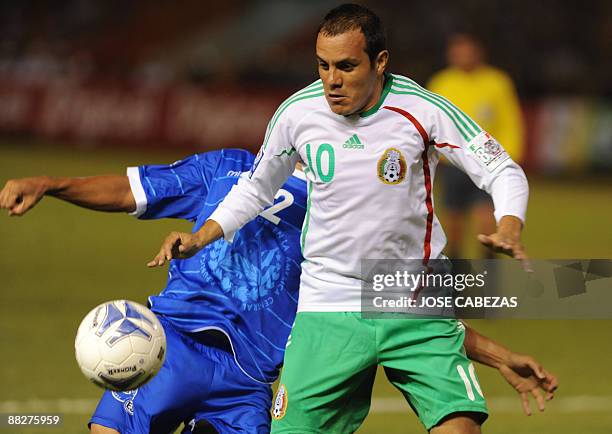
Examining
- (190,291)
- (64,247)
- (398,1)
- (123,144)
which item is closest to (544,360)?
(190,291)

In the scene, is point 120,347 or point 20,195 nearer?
point 120,347

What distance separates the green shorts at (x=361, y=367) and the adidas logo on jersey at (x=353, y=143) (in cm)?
66

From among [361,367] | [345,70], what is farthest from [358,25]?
[361,367]

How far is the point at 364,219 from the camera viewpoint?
15.1ft

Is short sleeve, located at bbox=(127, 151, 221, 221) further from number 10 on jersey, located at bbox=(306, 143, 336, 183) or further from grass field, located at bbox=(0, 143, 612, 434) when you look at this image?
grass field, located at bbox=(0, 143, 612, 434)

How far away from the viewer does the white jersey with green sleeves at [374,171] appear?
458 centimetres

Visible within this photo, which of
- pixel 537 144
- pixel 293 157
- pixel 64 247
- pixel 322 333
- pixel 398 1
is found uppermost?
pixel 398 1

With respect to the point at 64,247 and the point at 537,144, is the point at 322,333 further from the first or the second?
the point at 537,144

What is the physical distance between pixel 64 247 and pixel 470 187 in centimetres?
495

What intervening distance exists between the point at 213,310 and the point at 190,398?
0.40 m

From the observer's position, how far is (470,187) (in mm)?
11188

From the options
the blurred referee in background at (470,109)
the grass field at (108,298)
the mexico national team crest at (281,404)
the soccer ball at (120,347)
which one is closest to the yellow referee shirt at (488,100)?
the blurred referee in background at (470,109)

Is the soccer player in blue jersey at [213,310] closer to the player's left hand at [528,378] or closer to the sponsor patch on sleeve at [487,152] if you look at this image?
the player's left hand at [528,378]

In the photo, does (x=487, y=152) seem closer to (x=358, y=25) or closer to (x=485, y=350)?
(x=358, y=25)
